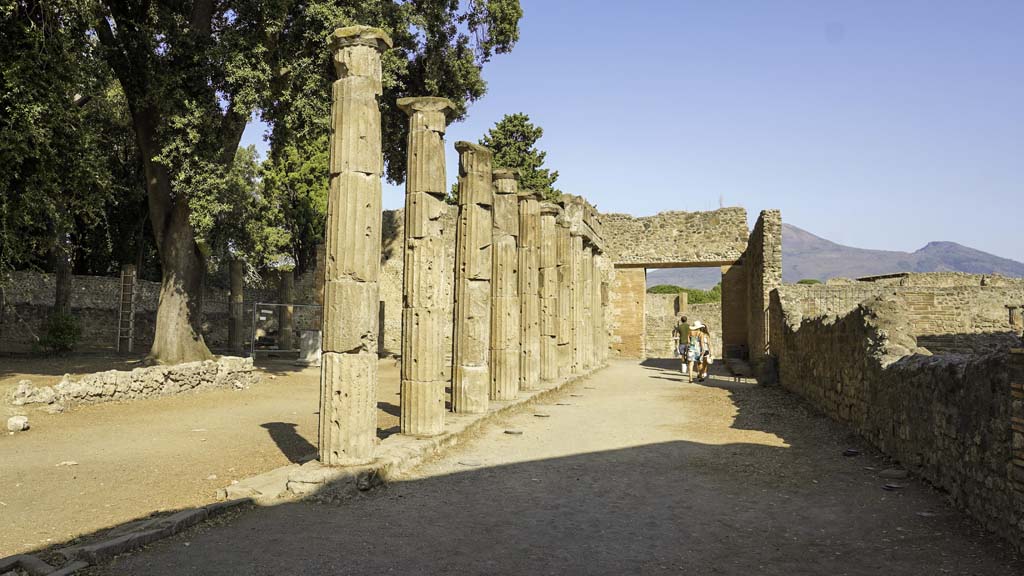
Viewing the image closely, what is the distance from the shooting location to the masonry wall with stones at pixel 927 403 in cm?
500

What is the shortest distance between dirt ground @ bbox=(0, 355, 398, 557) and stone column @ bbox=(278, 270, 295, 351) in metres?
13.1

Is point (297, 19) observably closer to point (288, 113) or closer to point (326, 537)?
point (288, 113)

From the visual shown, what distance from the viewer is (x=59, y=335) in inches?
806

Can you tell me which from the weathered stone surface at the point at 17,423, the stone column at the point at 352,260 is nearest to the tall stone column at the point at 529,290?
the stone column at the point at 352,260

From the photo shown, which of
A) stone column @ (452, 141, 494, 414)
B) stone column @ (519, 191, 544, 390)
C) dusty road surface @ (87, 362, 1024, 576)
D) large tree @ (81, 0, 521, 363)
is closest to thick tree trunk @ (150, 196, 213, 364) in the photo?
large tree @ (81, 0, 521, 363)

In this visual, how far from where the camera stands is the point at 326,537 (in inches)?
212

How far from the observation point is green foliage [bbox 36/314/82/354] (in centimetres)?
2047

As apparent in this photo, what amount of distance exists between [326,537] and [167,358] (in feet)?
44.6

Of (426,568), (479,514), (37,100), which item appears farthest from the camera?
(37,100)

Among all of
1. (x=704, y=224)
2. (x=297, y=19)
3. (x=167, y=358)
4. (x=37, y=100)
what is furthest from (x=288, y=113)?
(x=704, y=224)

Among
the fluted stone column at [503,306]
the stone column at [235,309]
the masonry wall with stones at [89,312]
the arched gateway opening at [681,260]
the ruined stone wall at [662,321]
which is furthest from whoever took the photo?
the ruined stone wall at [662,321]

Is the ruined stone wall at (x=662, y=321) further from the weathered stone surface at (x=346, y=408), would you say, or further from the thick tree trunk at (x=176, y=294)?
the weathered stone surface at (x=346, y=408)

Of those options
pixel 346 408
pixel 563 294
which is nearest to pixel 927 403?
pixel 346 408

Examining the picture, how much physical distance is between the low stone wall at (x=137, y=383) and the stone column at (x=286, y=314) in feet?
40.4
